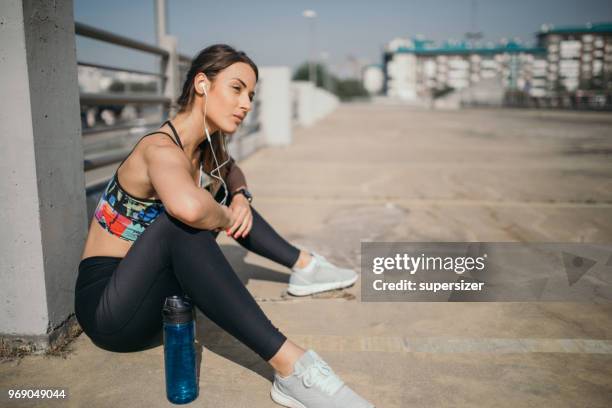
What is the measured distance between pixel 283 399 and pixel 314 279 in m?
1.18

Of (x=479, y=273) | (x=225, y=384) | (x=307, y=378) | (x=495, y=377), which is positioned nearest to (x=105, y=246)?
(x=225, y=384)

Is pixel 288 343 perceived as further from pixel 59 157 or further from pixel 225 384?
pixel 59 157

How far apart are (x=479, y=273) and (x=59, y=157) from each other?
2502 millimetres

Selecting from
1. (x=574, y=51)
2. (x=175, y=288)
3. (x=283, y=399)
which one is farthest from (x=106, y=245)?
(x=574, y=51)

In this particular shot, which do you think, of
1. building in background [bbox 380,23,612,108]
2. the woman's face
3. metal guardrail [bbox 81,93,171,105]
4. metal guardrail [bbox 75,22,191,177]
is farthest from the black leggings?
building in background [bbox 380,23,612,108]

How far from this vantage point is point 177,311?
73.1 inches

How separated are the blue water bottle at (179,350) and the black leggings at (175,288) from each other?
0.34 feet

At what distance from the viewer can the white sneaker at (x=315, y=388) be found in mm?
1876

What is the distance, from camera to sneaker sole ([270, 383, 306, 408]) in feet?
6.36

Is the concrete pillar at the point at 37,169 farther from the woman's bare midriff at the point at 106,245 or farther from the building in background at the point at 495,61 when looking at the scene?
the building in background at the point at 495,61

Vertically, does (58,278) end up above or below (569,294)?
above

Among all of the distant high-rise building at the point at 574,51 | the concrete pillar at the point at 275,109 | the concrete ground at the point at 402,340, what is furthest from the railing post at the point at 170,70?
the distant high-rise building at the point at 574,51

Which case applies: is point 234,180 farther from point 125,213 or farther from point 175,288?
point 175,288

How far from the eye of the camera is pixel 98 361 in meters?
2.30
